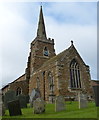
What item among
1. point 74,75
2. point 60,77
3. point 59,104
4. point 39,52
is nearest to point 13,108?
point 59,104

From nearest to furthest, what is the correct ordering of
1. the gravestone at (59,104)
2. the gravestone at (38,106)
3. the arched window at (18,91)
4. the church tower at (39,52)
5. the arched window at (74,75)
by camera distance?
the gravestone at (38,106), the gravestone at (59,104), the arched window at (74,75), the arched window at (18,91), the church tower at (39,52)

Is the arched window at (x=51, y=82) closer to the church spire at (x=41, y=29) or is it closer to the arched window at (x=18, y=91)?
the arched window at (x=18, y=91)

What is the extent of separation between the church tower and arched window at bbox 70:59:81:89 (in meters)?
8.05

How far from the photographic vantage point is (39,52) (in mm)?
31062

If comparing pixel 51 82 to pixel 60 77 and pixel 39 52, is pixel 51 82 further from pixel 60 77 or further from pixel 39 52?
pixel 39 52

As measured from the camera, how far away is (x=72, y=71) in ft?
76.4

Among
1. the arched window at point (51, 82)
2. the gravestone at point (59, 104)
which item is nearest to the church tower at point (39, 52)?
the arched window at point (51, 82)

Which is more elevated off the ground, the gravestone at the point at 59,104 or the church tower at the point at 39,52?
the church tower at the point at 39,52

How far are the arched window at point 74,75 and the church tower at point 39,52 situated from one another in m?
8.05

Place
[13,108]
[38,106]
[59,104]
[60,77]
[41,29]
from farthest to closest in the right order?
[41,29] < [60,77] < [59,104] < [38,106] < [13,108]

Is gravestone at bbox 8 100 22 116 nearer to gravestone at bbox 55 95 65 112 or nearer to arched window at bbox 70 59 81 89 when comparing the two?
gravestone at bbox 55 95 65 112

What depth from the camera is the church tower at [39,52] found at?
30.3 metres

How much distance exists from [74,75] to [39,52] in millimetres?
9955

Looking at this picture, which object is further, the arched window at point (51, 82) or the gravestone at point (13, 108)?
the arched window at point (51, 82)
